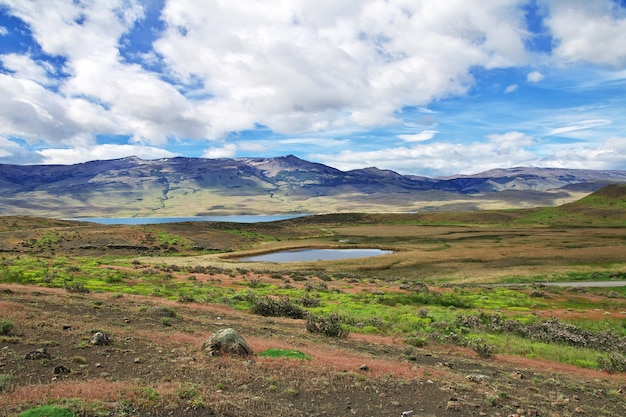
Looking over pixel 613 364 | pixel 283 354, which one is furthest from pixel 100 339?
pixel 613 364

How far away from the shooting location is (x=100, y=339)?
13055 millimetres

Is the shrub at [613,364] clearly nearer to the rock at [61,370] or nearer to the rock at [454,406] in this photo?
the rock at [454,406]

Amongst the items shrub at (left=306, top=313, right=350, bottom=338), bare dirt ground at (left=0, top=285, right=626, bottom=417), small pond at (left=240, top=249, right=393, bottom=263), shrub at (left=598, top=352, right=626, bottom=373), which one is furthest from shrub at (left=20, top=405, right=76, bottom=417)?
small pond at (left=240, top=249, right=393, bottom=263)

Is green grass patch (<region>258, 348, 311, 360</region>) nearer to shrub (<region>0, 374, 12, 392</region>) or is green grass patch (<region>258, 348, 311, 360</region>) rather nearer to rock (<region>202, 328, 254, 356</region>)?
rock (<region>202, 328, 254, 356</region>)

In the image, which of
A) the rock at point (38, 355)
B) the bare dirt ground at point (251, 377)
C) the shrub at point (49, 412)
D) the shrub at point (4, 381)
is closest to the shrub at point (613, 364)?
the bare dirt ground at point (251, 377)

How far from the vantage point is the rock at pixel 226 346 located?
527 inches

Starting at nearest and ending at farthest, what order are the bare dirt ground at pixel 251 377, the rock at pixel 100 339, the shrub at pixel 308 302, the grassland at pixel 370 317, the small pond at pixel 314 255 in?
the bare dirt ground at pixel 251 377, the grassland at pixel 370 317, the rock at pixel 100 339, the shrub at pixel 308 302, the small pond at pixel 314 255

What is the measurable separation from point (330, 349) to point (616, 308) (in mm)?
32255

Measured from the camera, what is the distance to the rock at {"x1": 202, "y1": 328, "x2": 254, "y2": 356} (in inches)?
527

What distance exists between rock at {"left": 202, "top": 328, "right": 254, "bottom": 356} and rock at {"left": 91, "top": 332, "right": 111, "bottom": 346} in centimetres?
315

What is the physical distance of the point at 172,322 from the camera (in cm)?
1825

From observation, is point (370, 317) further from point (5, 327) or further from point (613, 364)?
point (5, 327)

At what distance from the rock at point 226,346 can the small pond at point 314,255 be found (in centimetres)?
6237

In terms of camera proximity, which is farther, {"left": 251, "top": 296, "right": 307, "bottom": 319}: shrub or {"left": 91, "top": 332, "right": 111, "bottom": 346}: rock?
{"left": 251, "top": 296, "right": 307, "bottom": 319}: shrub
